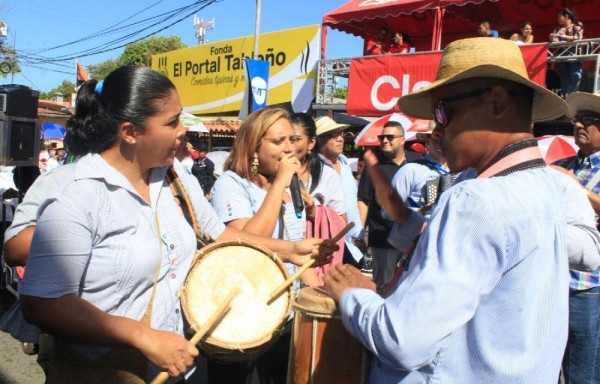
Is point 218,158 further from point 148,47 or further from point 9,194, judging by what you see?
point 148,47

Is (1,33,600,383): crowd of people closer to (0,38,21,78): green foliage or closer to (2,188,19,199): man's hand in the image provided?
(2,188,19,199): man's hand

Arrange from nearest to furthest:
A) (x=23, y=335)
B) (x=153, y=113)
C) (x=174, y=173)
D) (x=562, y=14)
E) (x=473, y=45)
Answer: (x=473, y=45), (x=153, y=113), (x=174, y=173), (x=23, y=335), (x=562, y=14)

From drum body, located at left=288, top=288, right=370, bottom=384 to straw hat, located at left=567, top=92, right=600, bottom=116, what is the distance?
262cm

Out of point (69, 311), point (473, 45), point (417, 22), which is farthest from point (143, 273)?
point (417, 22)

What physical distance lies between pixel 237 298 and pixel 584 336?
96.2 inches

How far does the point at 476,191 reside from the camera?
1404 mm

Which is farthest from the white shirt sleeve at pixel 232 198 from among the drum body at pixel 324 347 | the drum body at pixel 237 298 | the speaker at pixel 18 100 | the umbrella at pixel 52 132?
the umbrella at pixel 52 132

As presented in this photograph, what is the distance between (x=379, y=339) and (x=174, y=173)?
1284 mm

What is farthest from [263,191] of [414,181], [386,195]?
[414,181]

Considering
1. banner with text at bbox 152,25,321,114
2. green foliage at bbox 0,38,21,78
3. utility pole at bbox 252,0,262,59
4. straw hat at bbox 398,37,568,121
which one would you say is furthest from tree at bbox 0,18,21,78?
straw hat at bbox 398,37,568,121

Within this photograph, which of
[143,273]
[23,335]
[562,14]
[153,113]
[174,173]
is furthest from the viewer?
[562,14]

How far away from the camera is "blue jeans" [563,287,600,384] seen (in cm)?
339

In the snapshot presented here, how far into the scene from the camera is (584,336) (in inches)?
135

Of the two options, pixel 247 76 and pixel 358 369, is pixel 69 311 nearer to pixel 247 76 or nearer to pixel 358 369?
pixel 358 369
